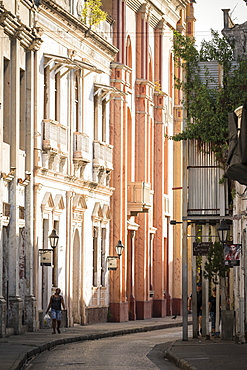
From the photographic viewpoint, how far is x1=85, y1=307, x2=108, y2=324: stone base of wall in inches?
1787

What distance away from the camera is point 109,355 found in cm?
2866

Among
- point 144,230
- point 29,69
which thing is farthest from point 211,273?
point 144,230

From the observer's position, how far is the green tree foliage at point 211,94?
3450 centimetres

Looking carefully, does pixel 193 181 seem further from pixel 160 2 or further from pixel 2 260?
pixel 160 2

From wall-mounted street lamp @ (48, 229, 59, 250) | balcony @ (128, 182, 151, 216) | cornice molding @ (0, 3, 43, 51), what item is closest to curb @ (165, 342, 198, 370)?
wall-mounted street lamp @ (48, 229, 59, 250)

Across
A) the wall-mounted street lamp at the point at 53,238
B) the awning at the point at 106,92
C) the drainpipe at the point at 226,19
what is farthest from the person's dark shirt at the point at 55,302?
the awning at the point at 106,92

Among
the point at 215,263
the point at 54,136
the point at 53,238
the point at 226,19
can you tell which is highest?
the point at 226,19

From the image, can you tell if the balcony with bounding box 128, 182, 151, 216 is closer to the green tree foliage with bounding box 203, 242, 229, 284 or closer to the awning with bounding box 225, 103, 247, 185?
the green tree foliage with bounding box 203, 242, 229, 284

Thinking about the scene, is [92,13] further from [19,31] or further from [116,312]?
[116,312]

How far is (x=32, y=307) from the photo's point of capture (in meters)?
37.4

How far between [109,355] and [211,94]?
32.0 ft

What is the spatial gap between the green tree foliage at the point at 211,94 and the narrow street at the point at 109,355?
6.19 metres

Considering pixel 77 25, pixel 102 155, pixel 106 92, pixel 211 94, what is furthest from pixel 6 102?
pixel 106 92

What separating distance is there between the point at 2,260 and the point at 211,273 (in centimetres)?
638
